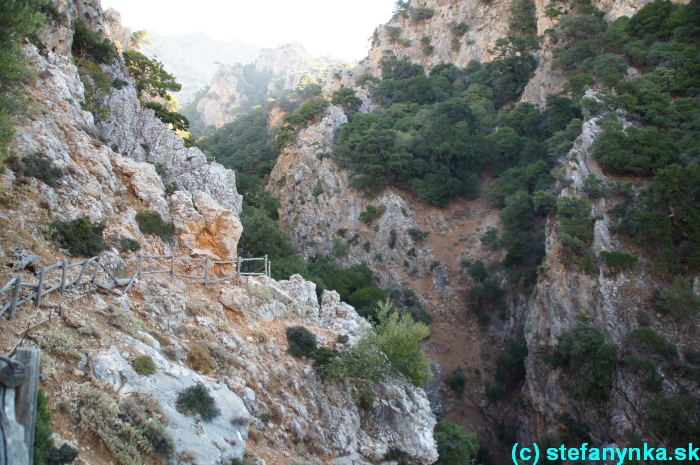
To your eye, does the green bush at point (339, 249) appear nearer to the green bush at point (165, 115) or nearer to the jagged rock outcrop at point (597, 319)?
the green bush at point (165, 115)

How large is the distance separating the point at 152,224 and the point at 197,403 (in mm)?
9505

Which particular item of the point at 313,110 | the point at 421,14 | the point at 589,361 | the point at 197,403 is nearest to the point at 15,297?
the point at 197,403

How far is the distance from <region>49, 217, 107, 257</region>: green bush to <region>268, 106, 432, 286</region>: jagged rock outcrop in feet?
81.4

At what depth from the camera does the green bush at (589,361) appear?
80.9 ft

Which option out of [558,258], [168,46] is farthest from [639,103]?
[168,46]

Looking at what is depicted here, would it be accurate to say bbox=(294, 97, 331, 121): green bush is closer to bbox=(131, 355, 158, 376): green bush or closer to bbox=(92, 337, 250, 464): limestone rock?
bbox=(92, 337, 250, 464): limestone rock

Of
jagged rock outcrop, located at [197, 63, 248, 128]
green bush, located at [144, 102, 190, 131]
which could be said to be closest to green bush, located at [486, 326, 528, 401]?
green bush, located at [144, 102, 190, 131]

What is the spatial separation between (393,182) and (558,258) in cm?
1909

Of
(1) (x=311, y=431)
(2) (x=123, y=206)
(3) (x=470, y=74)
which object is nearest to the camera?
(1) (x=311, y=431)

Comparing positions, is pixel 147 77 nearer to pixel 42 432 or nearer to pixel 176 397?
pixel 176 397

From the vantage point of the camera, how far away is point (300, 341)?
18.3m

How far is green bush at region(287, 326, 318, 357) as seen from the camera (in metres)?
17.9

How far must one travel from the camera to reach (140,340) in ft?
42.5

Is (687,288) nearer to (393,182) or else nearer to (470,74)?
(393,182)
